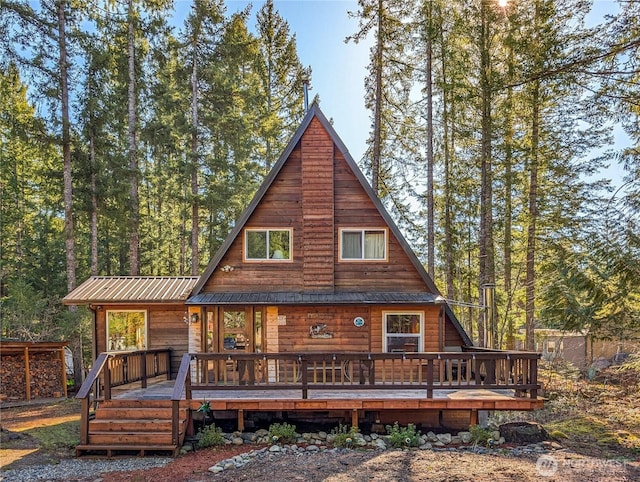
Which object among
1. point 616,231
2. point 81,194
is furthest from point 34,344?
point 616,231

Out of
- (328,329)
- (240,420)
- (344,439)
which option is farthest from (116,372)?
(344,439)

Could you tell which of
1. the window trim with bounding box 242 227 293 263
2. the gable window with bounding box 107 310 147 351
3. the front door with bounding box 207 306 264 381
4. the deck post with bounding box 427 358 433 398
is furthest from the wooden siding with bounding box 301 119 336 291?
the gable window with bounding box 107 310 147 351

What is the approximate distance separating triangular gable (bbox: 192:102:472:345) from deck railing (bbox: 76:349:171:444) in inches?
78.8

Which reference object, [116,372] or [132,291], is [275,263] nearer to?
[132,291]

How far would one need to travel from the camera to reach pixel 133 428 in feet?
24.3

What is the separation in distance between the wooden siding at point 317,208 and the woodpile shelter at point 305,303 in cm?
3

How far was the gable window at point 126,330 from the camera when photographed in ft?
35.5

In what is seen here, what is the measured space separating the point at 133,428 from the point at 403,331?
20.7 ft

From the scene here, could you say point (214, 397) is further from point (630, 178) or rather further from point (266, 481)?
point (630, 178)

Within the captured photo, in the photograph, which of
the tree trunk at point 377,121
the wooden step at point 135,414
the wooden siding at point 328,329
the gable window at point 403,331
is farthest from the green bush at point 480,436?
the tree trunk at point 377,121

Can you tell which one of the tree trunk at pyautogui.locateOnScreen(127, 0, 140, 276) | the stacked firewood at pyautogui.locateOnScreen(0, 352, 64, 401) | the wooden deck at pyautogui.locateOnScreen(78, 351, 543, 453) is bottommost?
the stacked firewood at pyautogui.locateOnScreen(0, 352, 64, 401)

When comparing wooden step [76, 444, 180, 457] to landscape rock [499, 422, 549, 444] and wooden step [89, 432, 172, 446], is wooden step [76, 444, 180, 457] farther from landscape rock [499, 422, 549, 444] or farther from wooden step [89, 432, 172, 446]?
landscape rock [499, 422, 549, 444]

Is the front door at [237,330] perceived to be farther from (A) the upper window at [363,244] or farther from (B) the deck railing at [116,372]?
(A) the upper window at [363,244]

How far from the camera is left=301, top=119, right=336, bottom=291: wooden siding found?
10.3 meters
